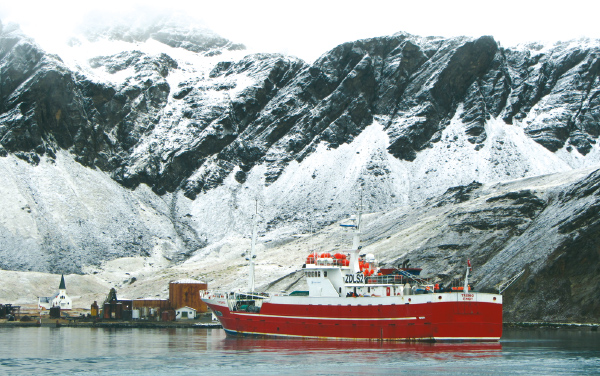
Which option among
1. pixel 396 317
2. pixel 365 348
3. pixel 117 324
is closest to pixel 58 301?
pixel 117 324

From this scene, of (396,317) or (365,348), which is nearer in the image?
(365,348)

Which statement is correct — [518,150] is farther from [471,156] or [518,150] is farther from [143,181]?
[143,181]

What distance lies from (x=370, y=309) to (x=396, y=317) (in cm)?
252

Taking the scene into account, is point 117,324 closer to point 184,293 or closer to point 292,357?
point 184,293

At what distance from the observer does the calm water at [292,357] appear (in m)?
46.2

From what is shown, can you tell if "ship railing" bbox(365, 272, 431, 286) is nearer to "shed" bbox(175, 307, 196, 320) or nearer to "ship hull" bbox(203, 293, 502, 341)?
"ship hull" bbox(203, 293, 502, 341)

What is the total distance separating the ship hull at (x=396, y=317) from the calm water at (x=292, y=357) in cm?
170

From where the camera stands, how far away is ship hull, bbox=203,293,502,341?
62000mm

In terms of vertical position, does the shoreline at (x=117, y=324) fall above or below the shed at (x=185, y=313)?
below

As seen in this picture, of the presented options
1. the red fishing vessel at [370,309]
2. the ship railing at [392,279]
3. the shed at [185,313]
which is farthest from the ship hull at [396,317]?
the shed at [185,313]

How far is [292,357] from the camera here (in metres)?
52.8

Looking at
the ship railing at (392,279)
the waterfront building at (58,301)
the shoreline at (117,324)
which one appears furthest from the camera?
the waterfront building at (58,301)

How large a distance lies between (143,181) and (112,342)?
13017 centimetres

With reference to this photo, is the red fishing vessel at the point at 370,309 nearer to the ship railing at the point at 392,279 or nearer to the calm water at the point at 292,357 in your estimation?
the ship railing at the point at 392,279
